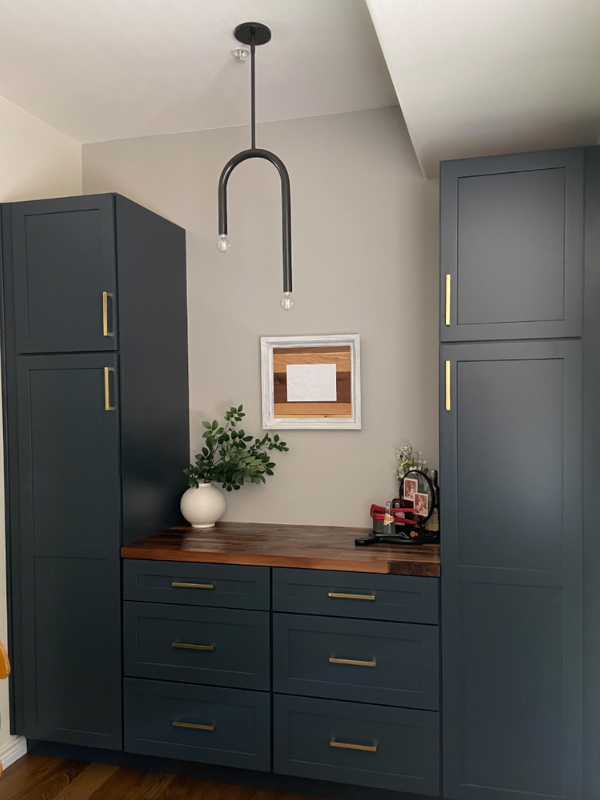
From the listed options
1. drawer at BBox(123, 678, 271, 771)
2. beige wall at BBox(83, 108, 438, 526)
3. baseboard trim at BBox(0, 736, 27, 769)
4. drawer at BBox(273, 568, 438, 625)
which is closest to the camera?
drawer at BBox(273, 568, 438, 625)

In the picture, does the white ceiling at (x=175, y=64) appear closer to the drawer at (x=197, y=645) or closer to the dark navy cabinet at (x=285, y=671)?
the dark navy cabinet at (x=285, y=671)

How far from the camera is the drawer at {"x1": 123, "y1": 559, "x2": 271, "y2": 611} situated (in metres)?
2.41

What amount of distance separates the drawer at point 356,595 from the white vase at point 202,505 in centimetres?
56

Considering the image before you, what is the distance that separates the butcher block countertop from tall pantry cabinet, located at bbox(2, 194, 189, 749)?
0.18 meters

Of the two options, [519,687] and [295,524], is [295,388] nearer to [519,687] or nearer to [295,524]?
[295,524]

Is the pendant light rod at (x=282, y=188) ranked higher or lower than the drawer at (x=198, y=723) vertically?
higher

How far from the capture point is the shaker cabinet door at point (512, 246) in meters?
2.16

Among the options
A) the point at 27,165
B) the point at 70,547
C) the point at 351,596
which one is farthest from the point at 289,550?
the point at 27,165

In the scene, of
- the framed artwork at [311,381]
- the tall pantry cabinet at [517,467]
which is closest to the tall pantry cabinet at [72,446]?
the framed artwork at [311,381]

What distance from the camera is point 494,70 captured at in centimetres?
186

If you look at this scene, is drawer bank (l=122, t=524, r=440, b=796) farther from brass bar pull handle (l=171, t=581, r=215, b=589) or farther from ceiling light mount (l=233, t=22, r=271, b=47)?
ceiling light mount (l=233, t=22, r=271, b=47)

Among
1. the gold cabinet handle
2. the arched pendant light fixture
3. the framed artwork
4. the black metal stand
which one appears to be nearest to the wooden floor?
the gold cabinet handle

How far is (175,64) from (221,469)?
160 cm

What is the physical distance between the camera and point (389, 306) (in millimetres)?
2818
